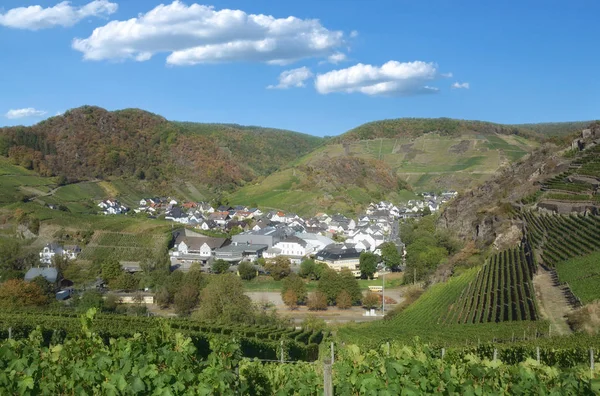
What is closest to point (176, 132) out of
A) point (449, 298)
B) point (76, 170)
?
point (76, 170)

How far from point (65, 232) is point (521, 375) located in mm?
68440

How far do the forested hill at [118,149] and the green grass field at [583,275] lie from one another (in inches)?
4011

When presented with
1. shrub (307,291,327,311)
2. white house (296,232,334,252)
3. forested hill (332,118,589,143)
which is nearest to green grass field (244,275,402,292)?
shrub (307,291,327,311)

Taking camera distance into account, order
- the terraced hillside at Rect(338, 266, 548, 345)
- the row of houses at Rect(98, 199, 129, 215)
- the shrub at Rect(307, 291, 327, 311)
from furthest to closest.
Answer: the row of houses at Rect(98, 199, 129, 215) → the shrub at Rect(307, 291, 327, 311) → the terraced hillside at Rect(338, 266, 548, 345)

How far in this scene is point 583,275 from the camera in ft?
81.4

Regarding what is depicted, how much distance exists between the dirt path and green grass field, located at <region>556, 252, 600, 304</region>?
24.9 inches

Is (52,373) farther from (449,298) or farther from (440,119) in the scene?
(440,119)

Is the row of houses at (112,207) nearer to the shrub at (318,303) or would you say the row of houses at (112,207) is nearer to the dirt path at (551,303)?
the shrub at (318,303)

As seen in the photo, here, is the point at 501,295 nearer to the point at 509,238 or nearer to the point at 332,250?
the point at 509,238

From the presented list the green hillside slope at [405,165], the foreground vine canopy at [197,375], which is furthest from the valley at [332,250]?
the green hillside slope at [405,165]

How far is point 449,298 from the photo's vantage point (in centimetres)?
3200

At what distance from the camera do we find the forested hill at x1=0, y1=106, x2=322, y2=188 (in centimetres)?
11875

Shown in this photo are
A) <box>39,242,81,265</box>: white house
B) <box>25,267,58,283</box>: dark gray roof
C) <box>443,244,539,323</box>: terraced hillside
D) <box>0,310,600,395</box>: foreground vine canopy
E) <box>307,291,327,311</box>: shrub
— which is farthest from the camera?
<box>39,242,81,265</box>: white house

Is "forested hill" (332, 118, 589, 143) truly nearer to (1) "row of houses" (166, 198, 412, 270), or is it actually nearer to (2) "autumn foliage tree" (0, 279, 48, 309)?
(1) "row of houses" (166, 198, 412, 270)
